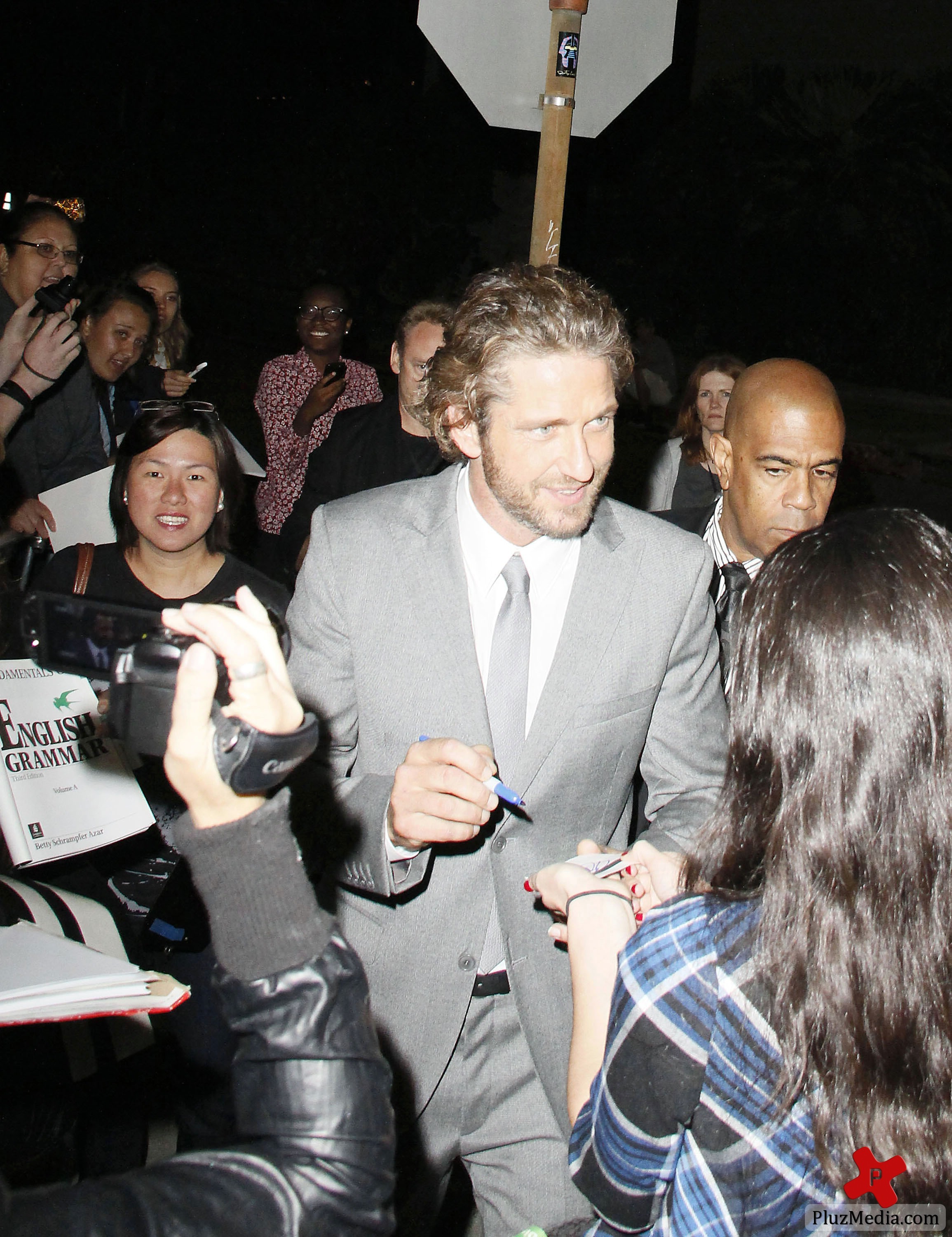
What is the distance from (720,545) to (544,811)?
1.47 m

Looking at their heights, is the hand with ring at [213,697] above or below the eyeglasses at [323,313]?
below

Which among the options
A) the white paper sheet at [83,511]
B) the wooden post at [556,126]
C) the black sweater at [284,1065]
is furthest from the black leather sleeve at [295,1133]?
the white paper sheet at [83,511]

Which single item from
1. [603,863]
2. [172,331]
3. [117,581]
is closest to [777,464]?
[603,863]

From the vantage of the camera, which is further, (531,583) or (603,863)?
(531,583)

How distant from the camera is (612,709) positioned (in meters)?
2.29

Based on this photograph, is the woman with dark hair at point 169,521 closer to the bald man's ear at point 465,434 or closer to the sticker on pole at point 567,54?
the bald man's ear at point 465,434

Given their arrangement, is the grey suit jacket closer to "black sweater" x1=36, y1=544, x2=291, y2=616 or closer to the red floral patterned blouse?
"black sweater" x1=36, y1=544, x2=291, y2=616

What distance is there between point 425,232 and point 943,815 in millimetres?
21230

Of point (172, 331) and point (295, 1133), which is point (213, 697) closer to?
point (295, 1133)

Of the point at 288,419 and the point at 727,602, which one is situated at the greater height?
the point at 288,419

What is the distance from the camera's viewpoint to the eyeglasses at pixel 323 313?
600cm

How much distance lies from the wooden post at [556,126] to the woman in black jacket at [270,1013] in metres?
2.14

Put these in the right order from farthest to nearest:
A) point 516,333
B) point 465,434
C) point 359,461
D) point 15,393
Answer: point 359,461 → point 15,393 → point 465,434 → point 516,333

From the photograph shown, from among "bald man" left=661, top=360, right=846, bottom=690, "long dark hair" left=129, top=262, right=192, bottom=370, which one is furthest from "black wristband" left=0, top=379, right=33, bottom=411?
"bald man" left=661, top=360, right=846, bottom=690
